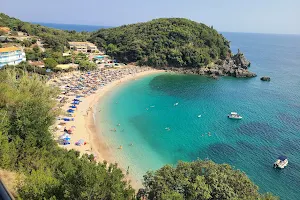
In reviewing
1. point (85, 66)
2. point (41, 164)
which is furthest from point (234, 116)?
point (85, 66)

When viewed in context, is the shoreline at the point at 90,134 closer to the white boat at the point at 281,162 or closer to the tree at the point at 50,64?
the white boat at the point at 281,162

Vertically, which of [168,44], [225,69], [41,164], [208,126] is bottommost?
[208,126]

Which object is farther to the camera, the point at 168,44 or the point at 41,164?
the point at 168,44

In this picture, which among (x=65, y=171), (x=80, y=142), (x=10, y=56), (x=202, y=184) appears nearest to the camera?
(x=65, y=171)

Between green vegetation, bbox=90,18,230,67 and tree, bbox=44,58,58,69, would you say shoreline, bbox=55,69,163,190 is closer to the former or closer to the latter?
tree, bbox=44,58,58,69

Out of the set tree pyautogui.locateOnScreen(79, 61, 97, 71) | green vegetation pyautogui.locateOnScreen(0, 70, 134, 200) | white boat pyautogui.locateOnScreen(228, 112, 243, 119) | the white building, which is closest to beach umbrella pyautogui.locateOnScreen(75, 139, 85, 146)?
green vegetation pyautogui.locateOnScreen(0, 70, 134, 200)

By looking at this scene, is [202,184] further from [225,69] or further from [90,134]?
[225,69]
